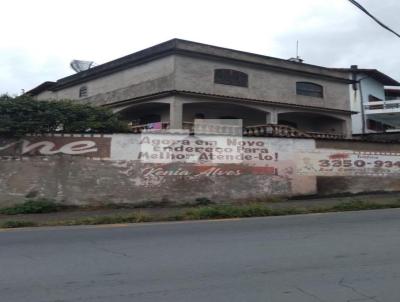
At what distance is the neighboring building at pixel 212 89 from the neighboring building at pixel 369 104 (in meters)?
2.79

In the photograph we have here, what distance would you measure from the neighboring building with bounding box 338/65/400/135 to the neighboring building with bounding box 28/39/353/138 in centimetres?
279

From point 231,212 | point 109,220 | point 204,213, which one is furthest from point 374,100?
point 109,220

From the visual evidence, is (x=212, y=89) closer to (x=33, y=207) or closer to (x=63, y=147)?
(x=63, y=147)

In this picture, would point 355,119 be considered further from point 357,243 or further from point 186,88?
point 357,243

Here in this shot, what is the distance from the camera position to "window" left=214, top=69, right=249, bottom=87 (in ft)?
89.5

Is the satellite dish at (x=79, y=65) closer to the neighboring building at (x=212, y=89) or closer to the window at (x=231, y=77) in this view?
the neighboring building at (x=212, y=89)

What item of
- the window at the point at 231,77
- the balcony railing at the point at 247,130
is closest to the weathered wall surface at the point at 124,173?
the balcony railing at the point at 247,130

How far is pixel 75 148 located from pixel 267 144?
21.8 ft

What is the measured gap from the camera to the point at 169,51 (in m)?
25.7

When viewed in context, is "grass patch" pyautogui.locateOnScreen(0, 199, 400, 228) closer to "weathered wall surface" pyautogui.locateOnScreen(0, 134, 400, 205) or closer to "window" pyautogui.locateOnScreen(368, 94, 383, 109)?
"weathered wall surface" pyautogui.locateOnScreen(0, 134, 400, 205)

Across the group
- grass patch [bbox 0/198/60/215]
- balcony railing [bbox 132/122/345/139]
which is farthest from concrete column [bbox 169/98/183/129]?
grass patch [bbox 0/198/60/215]

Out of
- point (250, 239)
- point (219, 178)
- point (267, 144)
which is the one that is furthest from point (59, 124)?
point (250, 239)

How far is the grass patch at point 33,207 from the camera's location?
1470 cm

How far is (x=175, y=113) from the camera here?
25234 mm
